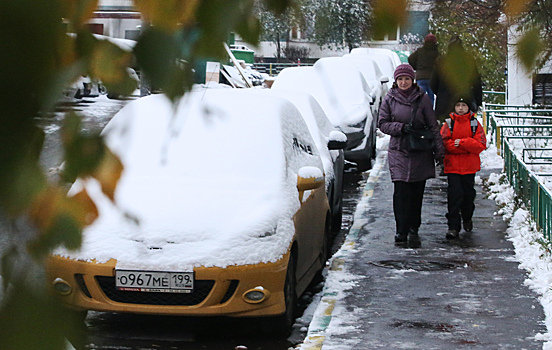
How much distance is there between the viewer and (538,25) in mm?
1665

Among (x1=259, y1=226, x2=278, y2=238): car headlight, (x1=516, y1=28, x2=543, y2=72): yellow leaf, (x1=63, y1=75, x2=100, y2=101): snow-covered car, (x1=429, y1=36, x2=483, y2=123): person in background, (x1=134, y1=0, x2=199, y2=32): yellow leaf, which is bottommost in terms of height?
(x1=259, y1=226, x2=278, y2=238): car headlight

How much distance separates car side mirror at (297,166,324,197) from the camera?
20.7 feet

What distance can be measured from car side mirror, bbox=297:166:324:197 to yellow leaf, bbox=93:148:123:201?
4.98 metres

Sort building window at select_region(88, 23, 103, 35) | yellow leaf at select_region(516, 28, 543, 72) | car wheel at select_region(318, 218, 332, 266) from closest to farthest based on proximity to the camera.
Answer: building window at select_region(88, 23, 103, 35)
yellow leaf at select_region(516, 28, 543, 72)
car wheel at select_region(318, 218, 332, 266)

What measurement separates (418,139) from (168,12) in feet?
24.2

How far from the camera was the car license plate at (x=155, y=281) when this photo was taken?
5.25 metres

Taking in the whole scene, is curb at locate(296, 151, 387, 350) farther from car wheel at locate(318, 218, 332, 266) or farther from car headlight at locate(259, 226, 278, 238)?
car headlight at locate(259, 226, 278, 238)

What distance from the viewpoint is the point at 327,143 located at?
339 inches

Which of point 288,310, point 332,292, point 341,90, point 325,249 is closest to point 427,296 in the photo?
point 332,292

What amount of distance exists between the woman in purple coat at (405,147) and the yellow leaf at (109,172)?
7.14 meters

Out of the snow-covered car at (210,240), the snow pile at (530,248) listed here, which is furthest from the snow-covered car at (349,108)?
the snow-covered car at (210,240)

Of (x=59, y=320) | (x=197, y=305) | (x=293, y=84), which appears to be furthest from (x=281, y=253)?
(x=293, y=84)

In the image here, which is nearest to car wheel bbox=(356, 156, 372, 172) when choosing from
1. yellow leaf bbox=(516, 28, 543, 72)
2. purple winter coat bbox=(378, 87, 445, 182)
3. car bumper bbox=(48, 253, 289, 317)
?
purple winter coat bbox=(378, 87, 445, 182)

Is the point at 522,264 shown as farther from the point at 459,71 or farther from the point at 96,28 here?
the point at 96,28
